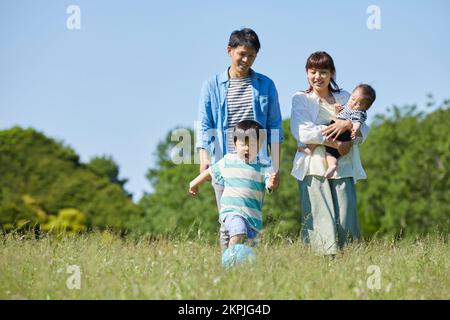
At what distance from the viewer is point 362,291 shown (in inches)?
248

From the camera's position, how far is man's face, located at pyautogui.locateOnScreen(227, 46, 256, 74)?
7.83 m

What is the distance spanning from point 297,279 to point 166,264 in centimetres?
127

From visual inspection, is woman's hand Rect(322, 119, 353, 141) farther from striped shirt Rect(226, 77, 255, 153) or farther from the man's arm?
the man's arm

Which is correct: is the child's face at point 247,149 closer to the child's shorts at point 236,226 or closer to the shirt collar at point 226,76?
the child's shorts at point 236,226

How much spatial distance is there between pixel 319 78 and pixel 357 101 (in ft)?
1.51


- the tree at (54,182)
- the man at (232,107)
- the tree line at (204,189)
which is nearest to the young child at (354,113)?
the man at (232,107)

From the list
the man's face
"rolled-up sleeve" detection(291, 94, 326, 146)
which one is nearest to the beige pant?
"rolled-up sleeve" detection(291, 94, 326, 146)

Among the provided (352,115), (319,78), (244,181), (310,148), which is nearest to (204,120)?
(244,181)

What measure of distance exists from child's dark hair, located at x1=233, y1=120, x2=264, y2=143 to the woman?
663 millimetres

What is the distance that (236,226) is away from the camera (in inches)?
293

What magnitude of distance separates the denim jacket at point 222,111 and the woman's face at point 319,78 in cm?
42

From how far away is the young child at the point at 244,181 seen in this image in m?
7.62
